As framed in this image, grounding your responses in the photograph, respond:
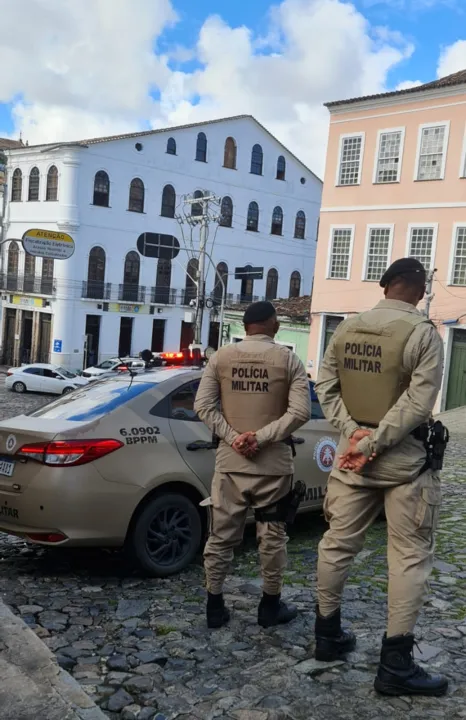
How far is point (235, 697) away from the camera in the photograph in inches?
130

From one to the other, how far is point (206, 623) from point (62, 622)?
0.88m

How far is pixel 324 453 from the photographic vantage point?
6316 millimetres

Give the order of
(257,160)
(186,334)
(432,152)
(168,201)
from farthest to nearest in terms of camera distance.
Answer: (257,160)
(186,334)
(168,201)
(432,152)

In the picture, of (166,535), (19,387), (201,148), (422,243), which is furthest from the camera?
(201,148)

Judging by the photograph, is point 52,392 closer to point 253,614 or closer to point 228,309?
point 228,309

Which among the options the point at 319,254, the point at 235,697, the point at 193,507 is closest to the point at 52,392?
the point at 319,254

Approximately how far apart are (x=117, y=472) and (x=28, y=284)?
4171 cm

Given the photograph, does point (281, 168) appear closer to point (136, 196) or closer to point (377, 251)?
point (136, 196)

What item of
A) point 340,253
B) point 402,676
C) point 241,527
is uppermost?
point 340,253

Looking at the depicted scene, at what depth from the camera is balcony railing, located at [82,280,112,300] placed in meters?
42.9

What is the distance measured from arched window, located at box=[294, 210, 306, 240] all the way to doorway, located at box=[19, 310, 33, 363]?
20.2 meters

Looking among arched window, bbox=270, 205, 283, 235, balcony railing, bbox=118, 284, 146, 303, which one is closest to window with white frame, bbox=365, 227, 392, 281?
balcony railing, bbox=118, 284, 146, 303

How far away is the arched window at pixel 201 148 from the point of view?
4609 centimetres

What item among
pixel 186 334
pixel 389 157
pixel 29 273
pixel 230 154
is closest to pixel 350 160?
pixel 389 157
